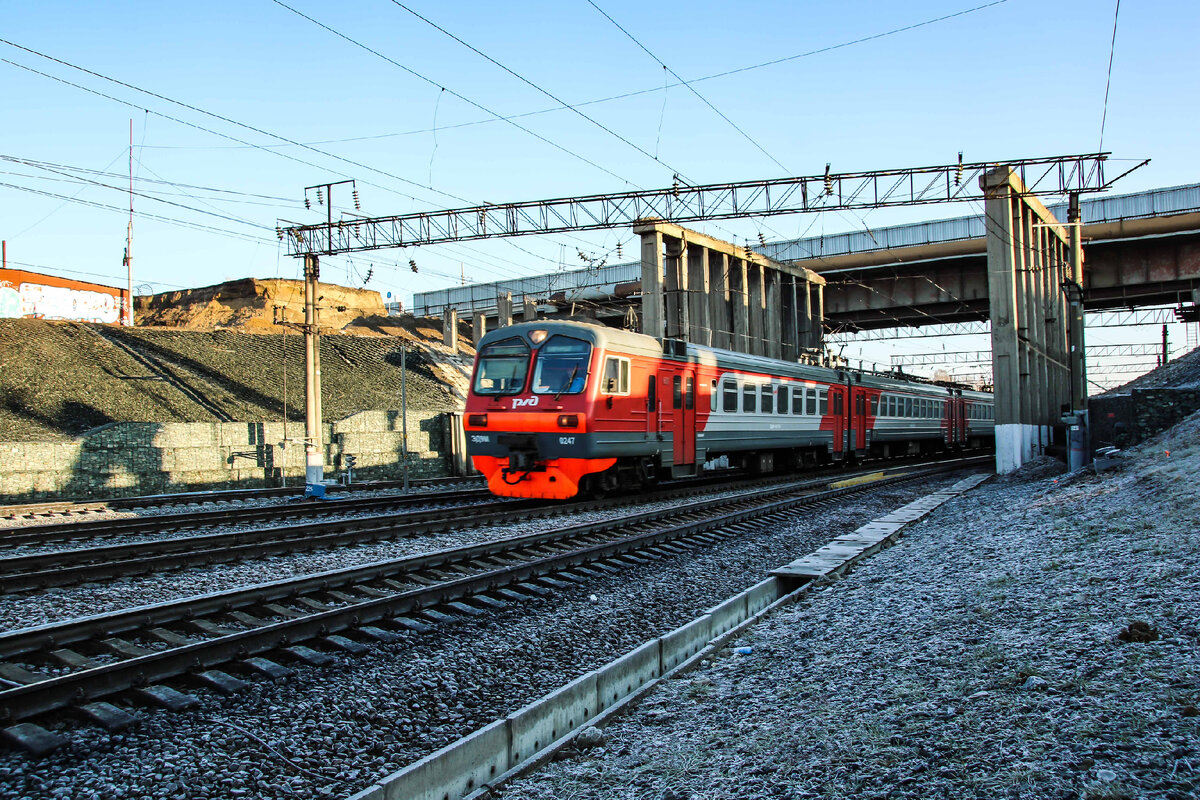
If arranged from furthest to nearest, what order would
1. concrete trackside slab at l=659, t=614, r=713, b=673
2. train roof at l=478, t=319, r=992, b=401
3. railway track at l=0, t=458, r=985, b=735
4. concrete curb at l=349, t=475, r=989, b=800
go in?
train roof at l=478, t=319, r=992, b=401 → concrete trackside slab at l=659, t=614, r=713, b=673 → railway track at l=0, t=458, r=985, b=735 → concrete curb at l=349, t=475, r=989, b=800

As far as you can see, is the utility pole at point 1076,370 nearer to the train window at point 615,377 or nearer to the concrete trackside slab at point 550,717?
the train window at point 615,377

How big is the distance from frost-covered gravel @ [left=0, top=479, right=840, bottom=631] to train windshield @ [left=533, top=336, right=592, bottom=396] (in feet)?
10.7

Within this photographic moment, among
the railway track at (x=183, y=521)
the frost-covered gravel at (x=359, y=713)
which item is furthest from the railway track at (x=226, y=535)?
the frost-covered gravel at (x=359, y=713)

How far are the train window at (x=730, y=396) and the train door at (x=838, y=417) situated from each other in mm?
7070

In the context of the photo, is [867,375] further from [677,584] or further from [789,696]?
[789,696]

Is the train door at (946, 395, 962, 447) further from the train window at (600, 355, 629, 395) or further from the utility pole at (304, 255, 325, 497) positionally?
the utility pole at (304, 255, 325, 497)

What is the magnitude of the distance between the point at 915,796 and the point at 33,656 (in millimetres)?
5782

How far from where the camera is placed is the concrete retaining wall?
1850cm

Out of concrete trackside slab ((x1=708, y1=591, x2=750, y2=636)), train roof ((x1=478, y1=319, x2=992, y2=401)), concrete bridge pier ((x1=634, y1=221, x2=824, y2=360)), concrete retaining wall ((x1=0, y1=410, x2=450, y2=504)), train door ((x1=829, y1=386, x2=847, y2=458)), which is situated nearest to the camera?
concrete trackside slab ((x1=708, y1=591, x2=750, y2=636))

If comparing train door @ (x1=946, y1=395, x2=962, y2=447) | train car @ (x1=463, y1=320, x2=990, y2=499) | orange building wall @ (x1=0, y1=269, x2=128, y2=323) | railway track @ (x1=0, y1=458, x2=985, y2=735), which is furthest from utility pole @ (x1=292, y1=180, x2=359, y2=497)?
train door @ (x1=946, y1=395, x2=962, y2=447)

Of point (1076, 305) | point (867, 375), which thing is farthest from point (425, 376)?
point (1076, 305)

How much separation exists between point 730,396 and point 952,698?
50.6 ft

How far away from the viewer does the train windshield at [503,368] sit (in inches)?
613

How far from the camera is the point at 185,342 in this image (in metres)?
38.0
